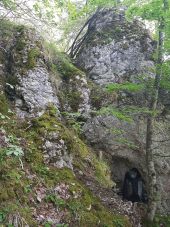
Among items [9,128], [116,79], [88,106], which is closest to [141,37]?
[116,79]

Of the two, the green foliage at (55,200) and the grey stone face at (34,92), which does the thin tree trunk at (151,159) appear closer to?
the green foliage at (55,200)

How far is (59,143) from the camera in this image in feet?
24.1

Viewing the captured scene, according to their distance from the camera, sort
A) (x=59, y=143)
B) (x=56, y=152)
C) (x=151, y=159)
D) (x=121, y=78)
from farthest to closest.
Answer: (x=121, y=78)
(x=151, y=159)
(x=59, y=143)
(x=56, y=152)

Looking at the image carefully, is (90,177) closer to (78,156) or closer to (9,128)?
(78,156)

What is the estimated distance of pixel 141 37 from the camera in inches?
504

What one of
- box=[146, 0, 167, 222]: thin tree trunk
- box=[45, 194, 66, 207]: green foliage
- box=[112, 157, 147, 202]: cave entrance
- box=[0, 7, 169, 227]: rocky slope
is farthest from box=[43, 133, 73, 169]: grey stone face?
box=[112, 157, 147, 202]: cave entrance

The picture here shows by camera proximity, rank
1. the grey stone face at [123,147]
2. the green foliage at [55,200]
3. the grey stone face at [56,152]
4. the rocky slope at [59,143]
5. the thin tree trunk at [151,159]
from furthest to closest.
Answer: the grey stone face at [123,147] → the thin tree trunk at [151,159] → the grey stone face at [56,152] → the green foliage at [55,200] → the rocky slope at [59,143]

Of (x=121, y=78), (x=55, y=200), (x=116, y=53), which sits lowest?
(x=55, y=200)

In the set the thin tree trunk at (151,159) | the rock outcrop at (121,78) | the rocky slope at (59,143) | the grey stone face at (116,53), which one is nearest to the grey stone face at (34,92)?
the rocky slope at (59,143)

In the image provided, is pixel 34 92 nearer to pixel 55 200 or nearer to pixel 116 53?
pixel 55 200

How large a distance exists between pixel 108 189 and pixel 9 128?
3119 mm

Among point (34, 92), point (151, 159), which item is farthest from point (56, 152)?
point (151, 159)

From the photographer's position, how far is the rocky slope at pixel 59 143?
227 inches

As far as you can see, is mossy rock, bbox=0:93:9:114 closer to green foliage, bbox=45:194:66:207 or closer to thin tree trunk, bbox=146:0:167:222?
green foliage, bbox=45:194:66:207
